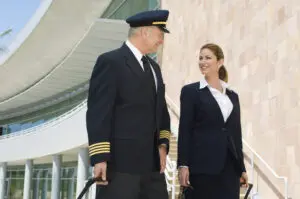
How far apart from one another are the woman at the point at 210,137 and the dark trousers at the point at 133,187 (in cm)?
64

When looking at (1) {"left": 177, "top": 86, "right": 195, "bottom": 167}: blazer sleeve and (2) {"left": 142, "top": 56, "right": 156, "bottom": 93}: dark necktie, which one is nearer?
(2) {"left": 142, "top": 56, "right": 156, "bottom": 93}: dark necktie

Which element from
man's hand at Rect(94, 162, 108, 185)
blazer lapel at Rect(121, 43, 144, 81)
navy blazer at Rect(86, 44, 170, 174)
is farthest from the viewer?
blazer lapel at Rect(121, 43, 144, 81)

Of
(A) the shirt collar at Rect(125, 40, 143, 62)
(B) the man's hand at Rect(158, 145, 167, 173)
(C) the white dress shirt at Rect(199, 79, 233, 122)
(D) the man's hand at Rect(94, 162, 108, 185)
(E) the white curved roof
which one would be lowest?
(D) the man's hand at Rect(94, 162, 108, 185)

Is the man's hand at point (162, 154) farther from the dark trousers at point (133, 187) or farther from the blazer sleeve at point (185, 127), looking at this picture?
the blazer sleeve at point (185, 127)

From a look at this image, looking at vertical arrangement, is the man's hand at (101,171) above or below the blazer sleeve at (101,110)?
below

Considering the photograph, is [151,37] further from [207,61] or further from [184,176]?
[184,176]

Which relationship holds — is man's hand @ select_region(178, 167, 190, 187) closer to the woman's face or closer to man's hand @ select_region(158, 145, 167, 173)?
man's hand @ select_region(158, 145, 167, 173)

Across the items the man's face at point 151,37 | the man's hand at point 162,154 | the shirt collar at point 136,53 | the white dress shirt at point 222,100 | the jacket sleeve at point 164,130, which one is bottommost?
the man's hand at point 162,154

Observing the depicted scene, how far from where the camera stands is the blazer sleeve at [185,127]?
13.0ft

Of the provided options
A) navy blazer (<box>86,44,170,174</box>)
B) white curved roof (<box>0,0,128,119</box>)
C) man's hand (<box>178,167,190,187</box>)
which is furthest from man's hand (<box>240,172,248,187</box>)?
white curved roof (<box>0,0,128,119</box>)

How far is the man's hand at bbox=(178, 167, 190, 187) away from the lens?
386 cm

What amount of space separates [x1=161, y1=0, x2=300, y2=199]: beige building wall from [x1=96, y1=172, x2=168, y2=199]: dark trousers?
6693 mm

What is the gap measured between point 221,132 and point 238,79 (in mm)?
8957

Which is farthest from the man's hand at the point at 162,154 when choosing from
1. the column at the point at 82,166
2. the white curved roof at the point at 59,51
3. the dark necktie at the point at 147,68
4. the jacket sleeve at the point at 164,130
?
the white curved roof at the point at 59,51
